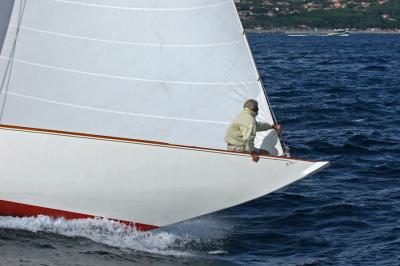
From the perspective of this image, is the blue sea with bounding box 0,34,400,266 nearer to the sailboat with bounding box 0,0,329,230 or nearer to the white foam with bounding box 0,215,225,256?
the white foam with bounding box 0,215,225,256

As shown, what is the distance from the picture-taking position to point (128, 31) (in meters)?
13.4

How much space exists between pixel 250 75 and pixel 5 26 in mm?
3501

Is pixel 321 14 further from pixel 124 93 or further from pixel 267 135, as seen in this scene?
pixel 124 93

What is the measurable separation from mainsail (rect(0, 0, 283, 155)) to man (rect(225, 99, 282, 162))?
0.38m

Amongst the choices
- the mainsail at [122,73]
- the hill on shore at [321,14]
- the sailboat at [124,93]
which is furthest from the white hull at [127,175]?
the hill on shore at [321,14]

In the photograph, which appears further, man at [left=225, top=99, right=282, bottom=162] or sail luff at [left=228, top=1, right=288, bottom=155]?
sail luff at [left=228, top=1, right=288, bottom=155]

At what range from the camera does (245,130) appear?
42.1 feet

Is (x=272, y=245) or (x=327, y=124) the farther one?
(x=327, y=124)

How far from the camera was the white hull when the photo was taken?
12.8 m

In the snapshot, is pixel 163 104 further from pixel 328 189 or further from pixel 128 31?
pixel 328 189

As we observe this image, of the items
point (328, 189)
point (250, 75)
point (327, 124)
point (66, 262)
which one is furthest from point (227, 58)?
point (327, 124)

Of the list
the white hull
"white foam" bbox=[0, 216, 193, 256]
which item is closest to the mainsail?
the white hull

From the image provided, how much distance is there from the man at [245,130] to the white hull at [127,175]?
0.24 meters

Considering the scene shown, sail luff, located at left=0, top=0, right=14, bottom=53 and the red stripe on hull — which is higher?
sail luff, located at left=0, top=0, right=14, bottom=53
